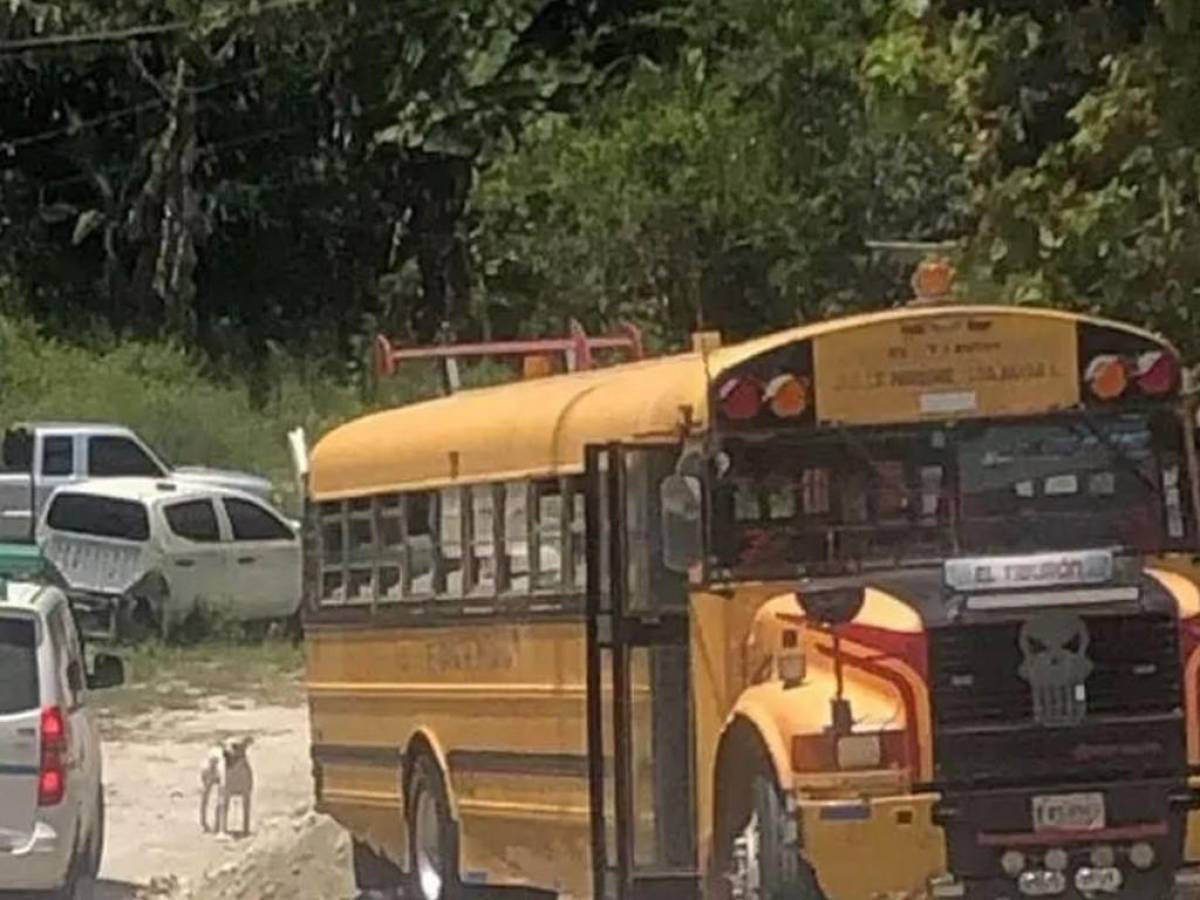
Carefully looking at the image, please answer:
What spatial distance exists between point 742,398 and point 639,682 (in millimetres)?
1446

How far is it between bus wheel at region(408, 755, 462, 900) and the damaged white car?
16928 mm

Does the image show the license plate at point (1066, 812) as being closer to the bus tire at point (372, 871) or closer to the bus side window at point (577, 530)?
the bus side window at point (577, 530)

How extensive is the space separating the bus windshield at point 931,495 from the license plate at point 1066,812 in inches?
42.0

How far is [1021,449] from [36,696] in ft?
19.2

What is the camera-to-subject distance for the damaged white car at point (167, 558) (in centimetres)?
3403

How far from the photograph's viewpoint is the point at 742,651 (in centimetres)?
1255

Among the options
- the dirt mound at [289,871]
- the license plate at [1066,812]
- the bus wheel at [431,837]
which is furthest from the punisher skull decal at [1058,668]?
the dirt mound at [289,871]

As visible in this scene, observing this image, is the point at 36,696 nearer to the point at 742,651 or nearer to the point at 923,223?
the point at 742,651

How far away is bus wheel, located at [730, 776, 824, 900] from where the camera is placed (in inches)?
465

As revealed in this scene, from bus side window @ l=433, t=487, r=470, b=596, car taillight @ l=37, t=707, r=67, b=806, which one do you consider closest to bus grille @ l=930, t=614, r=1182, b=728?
bus side window @ l=433, t=487, r=470, b=596

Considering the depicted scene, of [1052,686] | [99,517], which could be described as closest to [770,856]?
[1052,686]

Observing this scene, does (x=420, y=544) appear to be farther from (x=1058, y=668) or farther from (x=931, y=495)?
(x=1058, y=668)

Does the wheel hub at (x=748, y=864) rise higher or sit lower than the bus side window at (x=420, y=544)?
lower

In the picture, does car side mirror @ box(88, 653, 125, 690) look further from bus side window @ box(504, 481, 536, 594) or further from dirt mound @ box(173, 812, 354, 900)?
bus side window @ box(504, 481, 536, 594)
